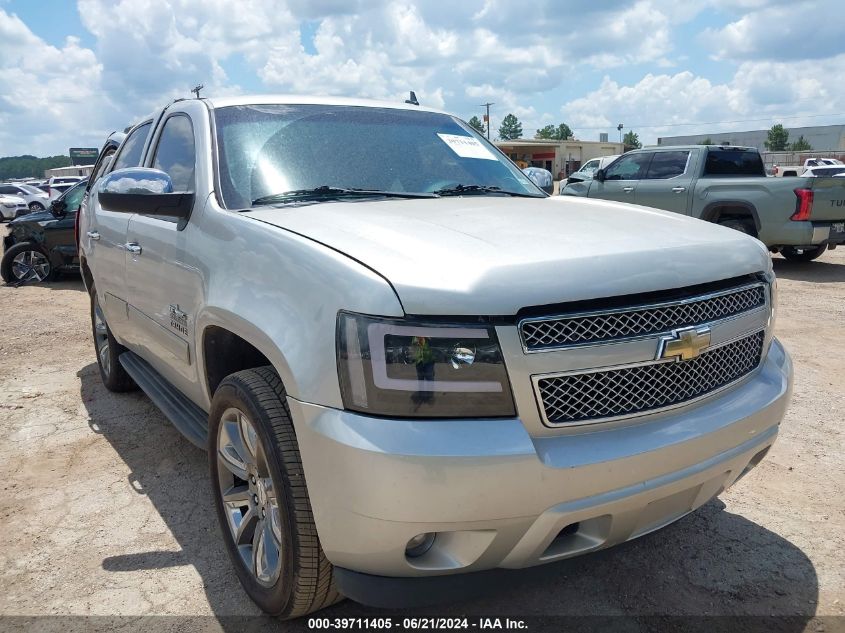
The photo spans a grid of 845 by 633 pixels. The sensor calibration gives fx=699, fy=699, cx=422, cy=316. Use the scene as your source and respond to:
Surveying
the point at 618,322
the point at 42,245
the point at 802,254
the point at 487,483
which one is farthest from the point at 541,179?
the point at 42,245

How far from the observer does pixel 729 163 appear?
10.7 m

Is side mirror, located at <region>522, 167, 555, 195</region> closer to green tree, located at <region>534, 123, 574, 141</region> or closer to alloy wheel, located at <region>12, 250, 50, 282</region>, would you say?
alloy wheel, located at <region>12, 250, 50, 282</region>

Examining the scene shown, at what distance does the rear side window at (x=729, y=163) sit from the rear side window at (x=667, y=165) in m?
0.36

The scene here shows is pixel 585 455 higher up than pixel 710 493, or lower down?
higher up

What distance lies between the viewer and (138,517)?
327 centimetres

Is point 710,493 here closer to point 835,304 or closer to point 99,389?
point 99,389

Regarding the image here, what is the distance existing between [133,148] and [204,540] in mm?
2610

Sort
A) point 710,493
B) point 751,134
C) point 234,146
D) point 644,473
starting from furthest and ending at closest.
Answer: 1. point 751,134
2. point 234,146
3. point 710,493
4. point 644,473

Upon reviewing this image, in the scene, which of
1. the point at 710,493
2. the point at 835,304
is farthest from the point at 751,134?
the point at 710,493

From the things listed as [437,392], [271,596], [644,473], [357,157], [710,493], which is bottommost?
[271,596]

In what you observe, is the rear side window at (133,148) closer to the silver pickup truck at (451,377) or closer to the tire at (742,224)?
the silver pickup truck at (451,377)

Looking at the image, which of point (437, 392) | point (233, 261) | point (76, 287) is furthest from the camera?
point (76, 287)

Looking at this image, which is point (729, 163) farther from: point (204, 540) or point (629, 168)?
point (204, 540)

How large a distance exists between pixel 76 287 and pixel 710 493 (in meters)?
10.7
